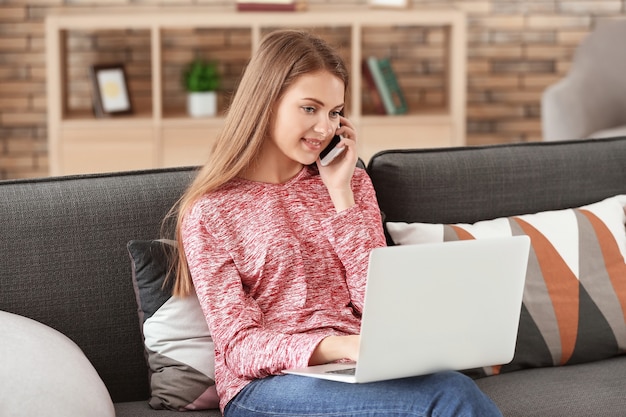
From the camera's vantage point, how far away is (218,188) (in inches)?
79.2

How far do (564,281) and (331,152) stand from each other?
0.60m

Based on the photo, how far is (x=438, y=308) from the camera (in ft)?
5.33

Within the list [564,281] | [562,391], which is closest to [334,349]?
[562,391]

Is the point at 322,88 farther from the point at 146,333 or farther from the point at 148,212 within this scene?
the point at 146,333

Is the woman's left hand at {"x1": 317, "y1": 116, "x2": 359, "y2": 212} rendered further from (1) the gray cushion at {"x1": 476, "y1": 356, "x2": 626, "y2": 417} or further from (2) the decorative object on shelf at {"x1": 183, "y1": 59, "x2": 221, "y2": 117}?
(2) the decorative object on shelf at {"x1": 183, "y1": 59, "x2": 221, "y2": 117}

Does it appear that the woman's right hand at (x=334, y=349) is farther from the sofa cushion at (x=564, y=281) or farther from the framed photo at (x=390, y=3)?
the framed photo at (x=390, y=3)

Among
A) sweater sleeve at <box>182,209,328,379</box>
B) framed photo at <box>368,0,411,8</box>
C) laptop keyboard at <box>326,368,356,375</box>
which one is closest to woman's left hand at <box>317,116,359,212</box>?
sweater sleeve at <box>182,209,328,379</box>

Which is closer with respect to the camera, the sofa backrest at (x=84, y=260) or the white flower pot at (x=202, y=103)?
the sofa backrest at (x=84, y=260)

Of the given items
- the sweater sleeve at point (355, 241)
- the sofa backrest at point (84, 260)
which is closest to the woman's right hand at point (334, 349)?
the sweater sleeve at point (355, 241)

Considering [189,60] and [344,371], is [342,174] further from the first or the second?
[189,60]

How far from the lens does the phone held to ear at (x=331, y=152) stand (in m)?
2.07

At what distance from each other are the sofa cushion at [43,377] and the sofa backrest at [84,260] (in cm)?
17

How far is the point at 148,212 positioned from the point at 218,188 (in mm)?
182

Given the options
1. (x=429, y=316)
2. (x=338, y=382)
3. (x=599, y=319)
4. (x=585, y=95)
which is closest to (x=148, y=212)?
(x=338, y=382)
